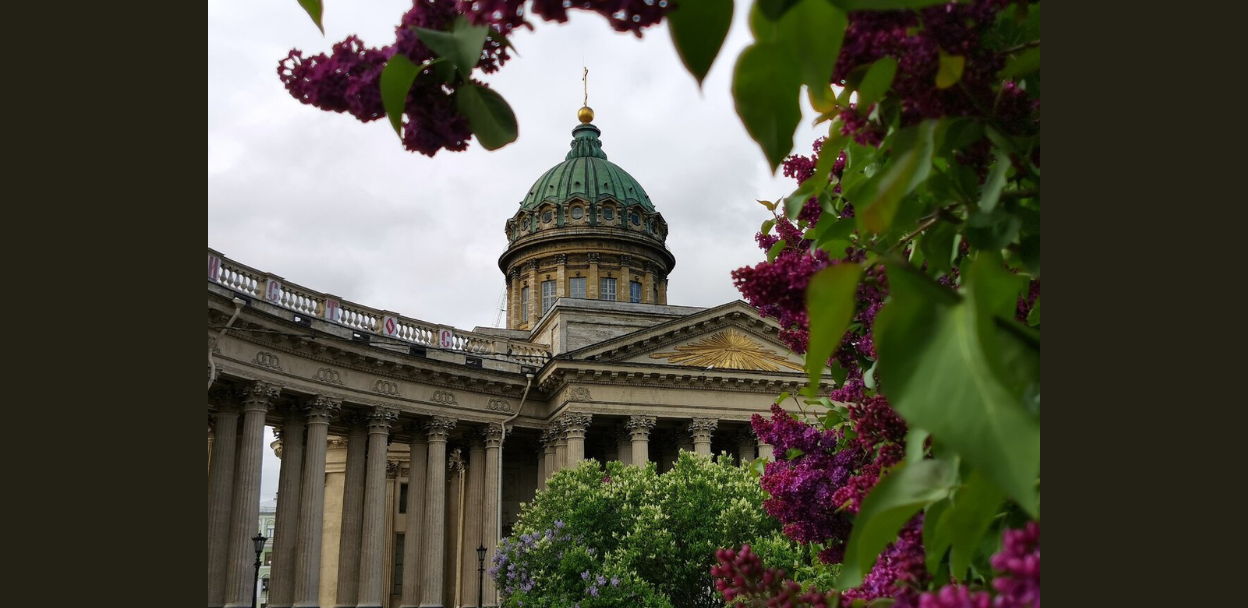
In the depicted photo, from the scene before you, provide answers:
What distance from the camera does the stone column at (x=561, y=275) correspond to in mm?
58375

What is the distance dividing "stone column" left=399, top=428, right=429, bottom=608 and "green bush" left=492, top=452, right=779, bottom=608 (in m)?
10.3

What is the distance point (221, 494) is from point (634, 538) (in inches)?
534

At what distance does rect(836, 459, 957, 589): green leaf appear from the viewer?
72.7 inches

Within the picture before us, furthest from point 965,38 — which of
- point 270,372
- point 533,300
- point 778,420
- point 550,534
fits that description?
point 533,300

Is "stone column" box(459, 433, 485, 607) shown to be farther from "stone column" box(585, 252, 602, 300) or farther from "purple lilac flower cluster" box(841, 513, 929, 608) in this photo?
"purple lilac flower cluster" box(841, 513, 929, 608)

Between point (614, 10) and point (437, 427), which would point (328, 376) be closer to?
point (437, 427)

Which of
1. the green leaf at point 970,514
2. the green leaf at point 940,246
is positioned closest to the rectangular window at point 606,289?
the green leaf at point 940,246

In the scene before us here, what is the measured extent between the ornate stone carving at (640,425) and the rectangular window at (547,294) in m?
19.3

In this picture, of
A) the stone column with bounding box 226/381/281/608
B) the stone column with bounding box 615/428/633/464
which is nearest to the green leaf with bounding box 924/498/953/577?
the stone column with bounding box 226/381/281/608

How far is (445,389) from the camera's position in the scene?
→ 38.6 meters

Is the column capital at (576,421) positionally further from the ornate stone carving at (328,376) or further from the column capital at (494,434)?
the ornate stone carving at (328,376)

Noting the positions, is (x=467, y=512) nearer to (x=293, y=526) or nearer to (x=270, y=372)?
(x=293, y=526)

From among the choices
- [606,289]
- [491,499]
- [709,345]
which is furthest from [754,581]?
[606,289]

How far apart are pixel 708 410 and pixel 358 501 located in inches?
562
